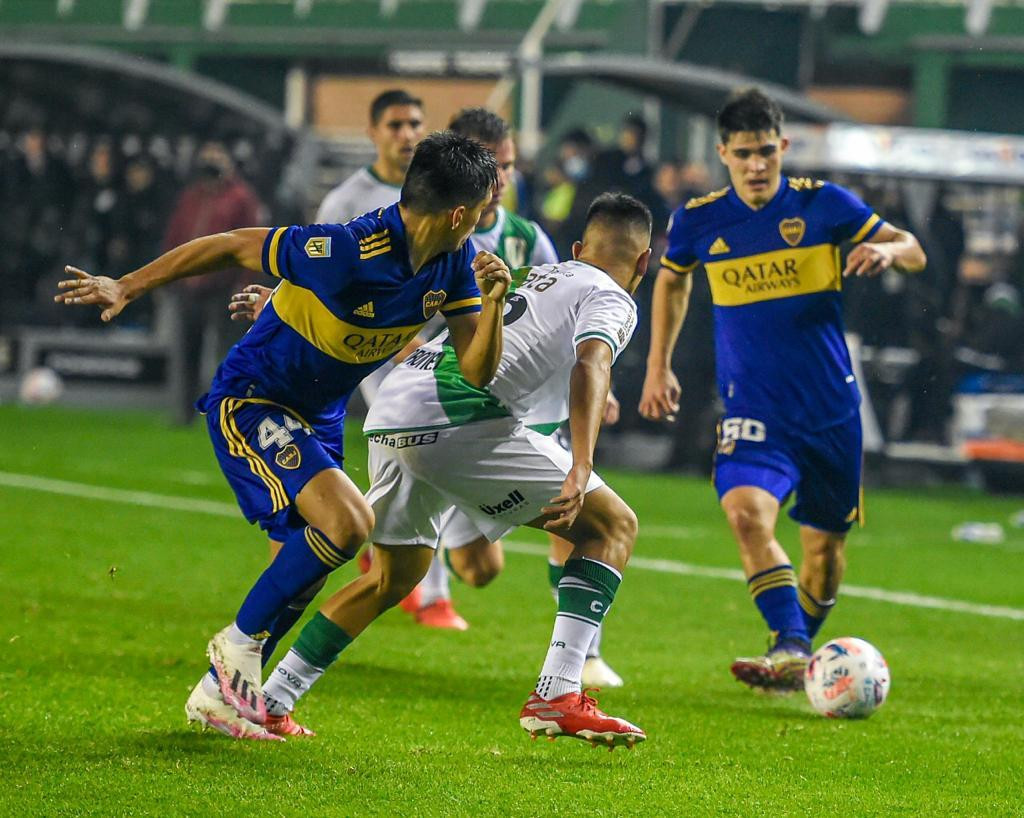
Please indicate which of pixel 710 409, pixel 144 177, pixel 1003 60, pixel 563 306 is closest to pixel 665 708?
pixel 563 306

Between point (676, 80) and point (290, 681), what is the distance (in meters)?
11.3

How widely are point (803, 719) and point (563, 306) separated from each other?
5.95 feet

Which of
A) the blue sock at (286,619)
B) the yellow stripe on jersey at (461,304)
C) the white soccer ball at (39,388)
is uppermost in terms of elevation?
the yellow stripe on jersey at (461,304)

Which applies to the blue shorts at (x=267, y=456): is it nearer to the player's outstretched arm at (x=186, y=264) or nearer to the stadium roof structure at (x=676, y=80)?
the player's outstretched arm at (x=186, y=264)

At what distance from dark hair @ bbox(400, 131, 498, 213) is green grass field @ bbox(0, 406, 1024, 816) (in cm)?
164

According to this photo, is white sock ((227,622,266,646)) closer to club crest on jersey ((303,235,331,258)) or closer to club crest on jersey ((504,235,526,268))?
club crest on jersey ((303,235,331,258))

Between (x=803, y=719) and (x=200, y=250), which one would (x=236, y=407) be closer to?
(x=200, y=250)

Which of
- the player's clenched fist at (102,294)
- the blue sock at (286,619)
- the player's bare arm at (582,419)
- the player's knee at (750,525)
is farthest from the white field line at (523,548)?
the player's clenched fist at (102,294)

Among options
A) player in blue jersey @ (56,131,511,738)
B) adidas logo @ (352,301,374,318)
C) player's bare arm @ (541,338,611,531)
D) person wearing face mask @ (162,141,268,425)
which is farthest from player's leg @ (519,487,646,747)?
person wearing face mask @ (162,141,268,425)

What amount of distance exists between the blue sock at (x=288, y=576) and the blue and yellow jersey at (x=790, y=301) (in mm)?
2462

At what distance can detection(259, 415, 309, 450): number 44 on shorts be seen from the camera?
18.4ft

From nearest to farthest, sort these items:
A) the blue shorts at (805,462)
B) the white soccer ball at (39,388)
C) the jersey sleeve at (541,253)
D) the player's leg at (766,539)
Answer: the player's leg at (766,539), the blue shorts at (805,462), the jersey sleeve at (541,253), the white soccer ball at (39,388)

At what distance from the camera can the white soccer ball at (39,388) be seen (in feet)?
67.1

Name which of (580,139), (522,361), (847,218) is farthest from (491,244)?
(580,139)
